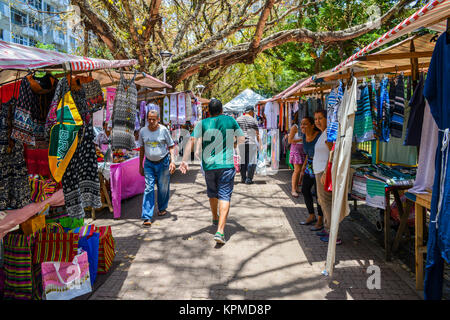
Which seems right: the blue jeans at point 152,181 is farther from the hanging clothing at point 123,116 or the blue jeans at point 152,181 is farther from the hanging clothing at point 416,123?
the hanging clothing at point 416,123

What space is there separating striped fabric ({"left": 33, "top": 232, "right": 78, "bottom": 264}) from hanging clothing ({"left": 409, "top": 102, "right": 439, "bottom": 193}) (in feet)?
11.7

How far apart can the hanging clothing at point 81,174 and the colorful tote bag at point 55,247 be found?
0.79 ft

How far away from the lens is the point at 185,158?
16.8 ft

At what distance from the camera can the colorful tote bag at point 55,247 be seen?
3244mm

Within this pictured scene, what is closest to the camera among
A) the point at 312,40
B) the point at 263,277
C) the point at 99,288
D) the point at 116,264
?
the point at 99,288

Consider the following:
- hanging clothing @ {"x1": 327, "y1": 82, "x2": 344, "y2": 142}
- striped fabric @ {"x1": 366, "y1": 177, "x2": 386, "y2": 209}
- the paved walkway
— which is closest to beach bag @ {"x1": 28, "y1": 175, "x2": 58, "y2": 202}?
the paved walkway

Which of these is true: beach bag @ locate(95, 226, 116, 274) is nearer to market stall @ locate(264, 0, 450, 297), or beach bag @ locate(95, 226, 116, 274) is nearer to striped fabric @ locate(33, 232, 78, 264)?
striped fabric @ locate(33, 232, 78, 264)

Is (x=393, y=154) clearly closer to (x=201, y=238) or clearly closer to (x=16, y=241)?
(x=201, y=238)

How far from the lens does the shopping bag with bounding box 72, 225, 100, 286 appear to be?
11.4 feet

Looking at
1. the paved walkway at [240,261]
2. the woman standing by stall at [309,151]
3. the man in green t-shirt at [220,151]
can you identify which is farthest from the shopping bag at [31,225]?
the woman standing by stall at [309,151]

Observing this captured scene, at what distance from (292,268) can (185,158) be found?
2303 millimetres

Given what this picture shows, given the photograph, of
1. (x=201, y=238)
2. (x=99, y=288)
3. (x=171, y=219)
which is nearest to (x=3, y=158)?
(x=99, y=288)
